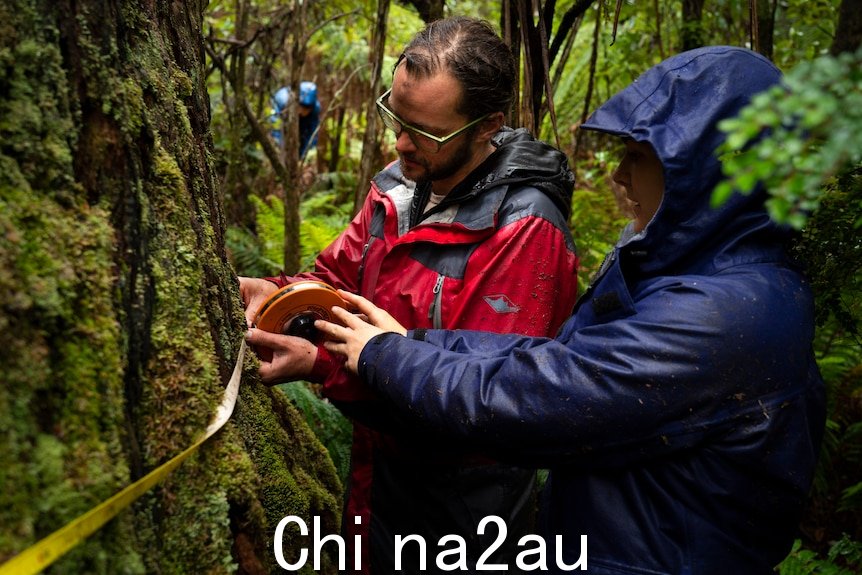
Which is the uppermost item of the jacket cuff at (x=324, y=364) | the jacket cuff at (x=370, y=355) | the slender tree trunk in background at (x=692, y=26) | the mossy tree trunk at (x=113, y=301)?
the slender tree trunk in background at (x=692, y=26)

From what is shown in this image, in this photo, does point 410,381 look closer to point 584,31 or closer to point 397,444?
point 397,444

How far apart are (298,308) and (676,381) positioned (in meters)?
1.23

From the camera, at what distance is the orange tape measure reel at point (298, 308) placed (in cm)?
230

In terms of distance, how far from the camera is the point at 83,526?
1172 mm

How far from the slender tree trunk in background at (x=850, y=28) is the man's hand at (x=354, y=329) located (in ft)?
8.95

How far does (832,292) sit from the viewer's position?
2.41 meters

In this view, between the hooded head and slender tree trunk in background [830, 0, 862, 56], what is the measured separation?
1989mm

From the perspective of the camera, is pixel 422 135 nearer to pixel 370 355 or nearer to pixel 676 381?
pixel 370 355

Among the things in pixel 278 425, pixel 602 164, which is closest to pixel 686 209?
pixel 278 425

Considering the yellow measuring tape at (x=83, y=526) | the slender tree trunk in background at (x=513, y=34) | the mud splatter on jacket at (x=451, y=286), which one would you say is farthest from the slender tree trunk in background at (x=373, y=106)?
the yellow measuring tape at (x=83, y=526)

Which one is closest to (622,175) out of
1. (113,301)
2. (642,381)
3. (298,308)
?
(642,381)

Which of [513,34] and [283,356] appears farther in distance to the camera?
[513,34]

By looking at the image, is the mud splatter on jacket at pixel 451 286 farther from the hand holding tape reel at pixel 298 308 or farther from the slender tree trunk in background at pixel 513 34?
the slender tree trunk in background at pixel 513 34

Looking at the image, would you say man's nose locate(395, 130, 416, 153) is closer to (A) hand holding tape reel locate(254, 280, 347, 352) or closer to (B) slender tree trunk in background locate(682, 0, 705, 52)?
(A) hand holding tape reel locate(254, 280, 347, 352)
